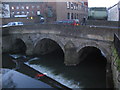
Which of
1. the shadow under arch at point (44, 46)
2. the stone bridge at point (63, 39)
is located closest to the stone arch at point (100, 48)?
the stone bridge at point (63, 39)

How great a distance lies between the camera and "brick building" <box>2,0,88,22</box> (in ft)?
135

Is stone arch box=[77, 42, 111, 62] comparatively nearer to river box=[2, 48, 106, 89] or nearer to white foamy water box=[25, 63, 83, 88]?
river box=[2, 48, 106, 89]

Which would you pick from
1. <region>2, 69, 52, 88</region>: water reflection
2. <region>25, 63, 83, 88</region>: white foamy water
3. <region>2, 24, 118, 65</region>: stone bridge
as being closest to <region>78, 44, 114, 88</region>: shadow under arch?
<region>2, 24, 118, 65</region>: stone bridge

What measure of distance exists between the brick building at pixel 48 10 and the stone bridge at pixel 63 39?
54.3ft

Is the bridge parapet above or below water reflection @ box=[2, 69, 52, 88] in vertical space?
above

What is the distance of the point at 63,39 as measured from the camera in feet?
62.6

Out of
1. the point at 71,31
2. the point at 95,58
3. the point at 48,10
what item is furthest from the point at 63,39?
the point at 48,10

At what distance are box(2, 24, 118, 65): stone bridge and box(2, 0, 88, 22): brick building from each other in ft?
54.3

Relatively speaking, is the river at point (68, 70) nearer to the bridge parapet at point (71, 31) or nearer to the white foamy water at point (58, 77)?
the white foamy water at point (58, 77)

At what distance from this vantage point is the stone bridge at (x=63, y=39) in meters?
15.1

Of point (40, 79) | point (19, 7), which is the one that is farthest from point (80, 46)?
point (19, 7)

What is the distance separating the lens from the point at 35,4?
4906 cm

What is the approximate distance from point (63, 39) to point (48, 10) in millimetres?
24612

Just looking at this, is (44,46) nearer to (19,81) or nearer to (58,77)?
(58,77)
